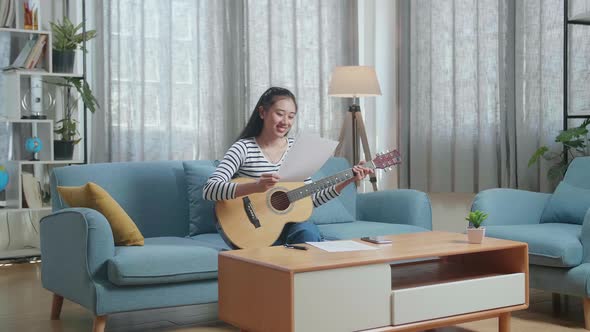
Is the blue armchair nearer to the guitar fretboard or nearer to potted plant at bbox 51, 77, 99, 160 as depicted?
the guitar fretboard

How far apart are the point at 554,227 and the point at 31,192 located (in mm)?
3165

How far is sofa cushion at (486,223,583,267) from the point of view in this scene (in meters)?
3.16

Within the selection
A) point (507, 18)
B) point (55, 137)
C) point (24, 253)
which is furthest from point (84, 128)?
point (507, 18)

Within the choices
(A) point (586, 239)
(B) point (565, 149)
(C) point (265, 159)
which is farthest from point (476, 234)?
(B) point (565, 149)

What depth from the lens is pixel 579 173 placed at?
3896 millimetres

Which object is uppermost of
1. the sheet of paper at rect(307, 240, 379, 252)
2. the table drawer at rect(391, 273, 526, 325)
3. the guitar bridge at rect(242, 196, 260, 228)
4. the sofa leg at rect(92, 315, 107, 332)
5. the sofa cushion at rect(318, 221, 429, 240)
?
the guitar bridge at rect(242, 196, 260, 228)

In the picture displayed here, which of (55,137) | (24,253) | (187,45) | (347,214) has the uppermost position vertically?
(187,45)

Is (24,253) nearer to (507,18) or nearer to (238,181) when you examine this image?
(238,181)

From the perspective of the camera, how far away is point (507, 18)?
4.78 m

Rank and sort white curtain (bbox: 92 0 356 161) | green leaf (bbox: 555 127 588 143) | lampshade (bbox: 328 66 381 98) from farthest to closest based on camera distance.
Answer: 1. white curtain (bbox: 92 0 356 161)
2. lampshade (bbox: 328 66 381 98)
3. green leaf (bbox: 555 127 588 143)

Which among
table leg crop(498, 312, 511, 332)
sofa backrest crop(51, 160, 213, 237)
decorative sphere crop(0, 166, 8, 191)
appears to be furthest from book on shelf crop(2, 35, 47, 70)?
table leg crop(498, 312, 511, 332)

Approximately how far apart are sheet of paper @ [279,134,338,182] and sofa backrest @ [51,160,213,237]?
677mm

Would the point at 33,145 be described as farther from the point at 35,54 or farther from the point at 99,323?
the point at 99,323

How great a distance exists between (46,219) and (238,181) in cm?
82
